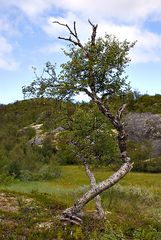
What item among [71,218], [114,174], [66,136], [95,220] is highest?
[66,136]

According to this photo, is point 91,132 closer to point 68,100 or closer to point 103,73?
point 68,100

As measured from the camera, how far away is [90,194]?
17.7m

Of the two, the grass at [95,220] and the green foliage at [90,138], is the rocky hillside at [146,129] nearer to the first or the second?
the grass at [95,220]

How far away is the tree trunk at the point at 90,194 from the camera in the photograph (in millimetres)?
17297

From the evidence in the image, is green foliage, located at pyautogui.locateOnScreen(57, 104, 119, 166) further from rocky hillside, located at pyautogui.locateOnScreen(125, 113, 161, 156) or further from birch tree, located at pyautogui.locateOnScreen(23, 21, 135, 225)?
rocky hillside, located at pyautogui.locateOnScreen(125, 113, 161, 156)

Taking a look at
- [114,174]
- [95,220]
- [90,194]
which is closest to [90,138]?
[95,220]

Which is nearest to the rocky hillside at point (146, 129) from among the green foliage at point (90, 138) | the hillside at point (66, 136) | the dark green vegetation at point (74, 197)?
the hillside at point (66, 136)

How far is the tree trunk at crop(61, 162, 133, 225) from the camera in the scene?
17.3 m

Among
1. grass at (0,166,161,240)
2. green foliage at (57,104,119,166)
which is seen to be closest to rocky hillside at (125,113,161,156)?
grass at (0,166,161,240)

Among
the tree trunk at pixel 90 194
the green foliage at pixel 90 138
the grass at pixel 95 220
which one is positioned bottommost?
the grass at pixel 95 220

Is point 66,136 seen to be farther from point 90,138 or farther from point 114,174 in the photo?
point 114,174

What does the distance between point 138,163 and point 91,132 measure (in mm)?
31204

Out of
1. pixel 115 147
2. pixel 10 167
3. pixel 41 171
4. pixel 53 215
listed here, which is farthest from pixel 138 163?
pixel 53 215

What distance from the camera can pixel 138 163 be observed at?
53.6 metres
